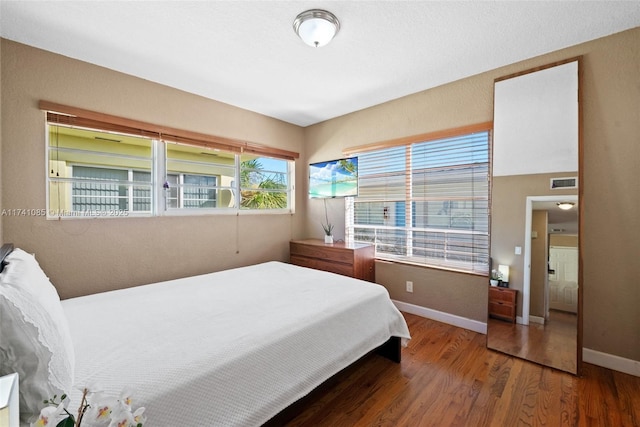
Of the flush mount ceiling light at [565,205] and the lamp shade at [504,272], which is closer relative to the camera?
the flush mount ceiling light at [565,205]

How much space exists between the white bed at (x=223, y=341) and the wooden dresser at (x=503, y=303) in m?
0.96

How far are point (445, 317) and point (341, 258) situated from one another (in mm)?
1258

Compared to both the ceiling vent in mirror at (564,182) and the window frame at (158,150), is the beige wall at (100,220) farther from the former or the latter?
the ceiling vent in mirror at (564,182)

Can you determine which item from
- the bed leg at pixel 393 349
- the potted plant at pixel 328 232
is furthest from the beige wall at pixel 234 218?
the bed leg at pixel 393 349

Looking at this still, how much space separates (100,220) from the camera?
8.16 ft

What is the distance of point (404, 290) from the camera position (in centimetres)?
324

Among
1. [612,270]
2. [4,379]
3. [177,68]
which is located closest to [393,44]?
[177,68]

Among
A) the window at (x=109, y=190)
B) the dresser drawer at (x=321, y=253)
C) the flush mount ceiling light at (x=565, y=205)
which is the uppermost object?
the window at (x=109, y=190)

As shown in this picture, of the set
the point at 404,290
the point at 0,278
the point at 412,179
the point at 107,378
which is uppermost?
the point at 412,179

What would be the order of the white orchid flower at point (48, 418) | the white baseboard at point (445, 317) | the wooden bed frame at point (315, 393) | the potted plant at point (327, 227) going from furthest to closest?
the potted plant at point (327, 227) < the white baseboard at point (445, 317) < the wooden bed frame at point (315, 393) < the white orchid flower at point (48, 418)

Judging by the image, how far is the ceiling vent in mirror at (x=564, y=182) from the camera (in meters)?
2.15

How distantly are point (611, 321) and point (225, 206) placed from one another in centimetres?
377

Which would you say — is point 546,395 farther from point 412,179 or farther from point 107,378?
point 107,378

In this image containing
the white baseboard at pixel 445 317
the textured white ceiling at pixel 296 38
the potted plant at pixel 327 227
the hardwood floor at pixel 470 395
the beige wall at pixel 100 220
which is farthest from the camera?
the potted plant at pixel 327 227
